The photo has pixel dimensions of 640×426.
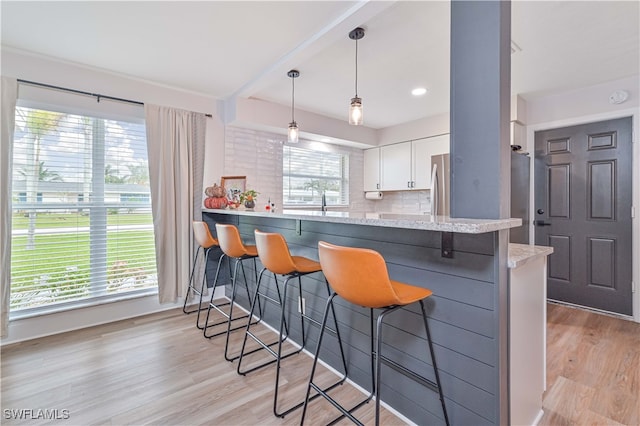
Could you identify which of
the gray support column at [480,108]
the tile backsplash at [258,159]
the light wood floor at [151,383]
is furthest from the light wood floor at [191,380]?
the tile backsplash at [258,159]

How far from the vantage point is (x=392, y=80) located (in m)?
3.05

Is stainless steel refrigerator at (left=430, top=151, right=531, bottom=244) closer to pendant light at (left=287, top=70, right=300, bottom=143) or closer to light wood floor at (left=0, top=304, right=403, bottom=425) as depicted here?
pendant light at (left=287, top=70, right=300, bottom=143)

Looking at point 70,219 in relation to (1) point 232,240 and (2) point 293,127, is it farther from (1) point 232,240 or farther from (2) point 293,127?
(2) point 293,127

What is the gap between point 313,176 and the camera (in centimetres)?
452

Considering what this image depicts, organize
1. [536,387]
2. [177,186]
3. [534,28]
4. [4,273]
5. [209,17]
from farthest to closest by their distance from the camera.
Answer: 1. [177,186]
2. [4,273]
3. [534,28]
4. [209,17]
5. [536,387]

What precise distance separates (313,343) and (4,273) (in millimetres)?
2499

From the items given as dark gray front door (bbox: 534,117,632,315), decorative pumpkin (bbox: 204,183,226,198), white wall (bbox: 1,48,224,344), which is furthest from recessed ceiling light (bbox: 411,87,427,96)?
decorative pumpkin (bbox: 204,183,226,198)

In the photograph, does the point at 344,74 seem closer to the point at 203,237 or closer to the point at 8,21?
the point at 203,237

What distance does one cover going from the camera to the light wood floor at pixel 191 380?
1675mm

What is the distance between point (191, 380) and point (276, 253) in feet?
3.43

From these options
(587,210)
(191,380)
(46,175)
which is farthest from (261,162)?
(587,210)

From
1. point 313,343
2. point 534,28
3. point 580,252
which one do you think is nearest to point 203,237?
point 313,343

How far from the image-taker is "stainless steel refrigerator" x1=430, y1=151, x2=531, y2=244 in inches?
132

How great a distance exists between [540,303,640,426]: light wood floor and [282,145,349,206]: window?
308 cm
